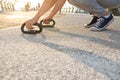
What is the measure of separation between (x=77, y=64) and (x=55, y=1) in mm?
1748

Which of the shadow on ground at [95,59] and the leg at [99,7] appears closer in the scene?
the shadow on ground at [95,59]

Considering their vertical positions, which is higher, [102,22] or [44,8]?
[44,8]

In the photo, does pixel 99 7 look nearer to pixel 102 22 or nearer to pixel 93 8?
pixel 93 8

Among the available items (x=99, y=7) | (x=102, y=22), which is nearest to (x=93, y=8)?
(x=99, y=7)

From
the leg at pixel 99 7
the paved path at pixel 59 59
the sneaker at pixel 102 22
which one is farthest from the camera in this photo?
the sneaker at pixel 102 22

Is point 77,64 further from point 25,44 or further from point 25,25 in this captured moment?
point 25,25

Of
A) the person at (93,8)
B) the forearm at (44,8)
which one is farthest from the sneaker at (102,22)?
the forearm at (44,8)

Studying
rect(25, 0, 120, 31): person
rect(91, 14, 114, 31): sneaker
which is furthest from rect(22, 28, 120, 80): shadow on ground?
rect(91, 14, 114, 31): sneaker

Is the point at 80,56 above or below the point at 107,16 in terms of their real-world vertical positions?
above

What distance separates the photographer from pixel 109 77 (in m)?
1.48

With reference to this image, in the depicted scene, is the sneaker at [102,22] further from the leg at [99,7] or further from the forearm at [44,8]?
the forearm at [44,8]

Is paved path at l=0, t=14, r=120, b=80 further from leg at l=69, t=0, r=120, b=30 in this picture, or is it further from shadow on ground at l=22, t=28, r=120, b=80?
leg at l=69, t=0, r=120, b=30

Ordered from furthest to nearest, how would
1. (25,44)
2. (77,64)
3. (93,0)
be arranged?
(93,0) → (25,44) → (77,64)

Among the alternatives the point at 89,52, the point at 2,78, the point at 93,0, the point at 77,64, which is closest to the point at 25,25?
the point at 93,0
